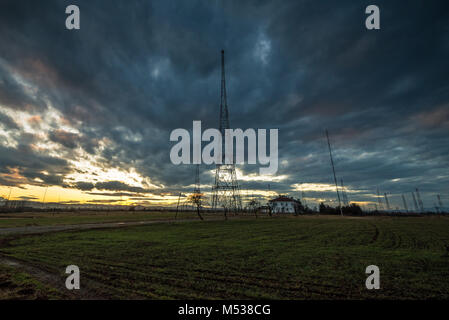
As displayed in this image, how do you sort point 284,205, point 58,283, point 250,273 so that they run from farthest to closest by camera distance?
1. point 284,205
2. point 250,273
3. point 58,283

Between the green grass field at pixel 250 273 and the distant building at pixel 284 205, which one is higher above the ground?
the distant building at pixel 284 205

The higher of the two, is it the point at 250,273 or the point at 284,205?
the point at 284,205

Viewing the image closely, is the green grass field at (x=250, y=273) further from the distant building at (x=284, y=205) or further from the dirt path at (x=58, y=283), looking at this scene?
the distant building at (x=284, y=205)

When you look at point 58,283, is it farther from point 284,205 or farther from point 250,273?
point 284,205

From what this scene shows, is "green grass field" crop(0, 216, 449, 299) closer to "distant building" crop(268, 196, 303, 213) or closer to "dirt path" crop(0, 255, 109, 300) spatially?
Answer: "dirt path" crop(0, 255, 109, 300)

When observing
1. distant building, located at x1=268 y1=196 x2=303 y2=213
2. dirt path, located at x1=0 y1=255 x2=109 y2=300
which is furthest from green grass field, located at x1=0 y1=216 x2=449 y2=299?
distant building, located at x1=268 y1=196 x2=303 y2=213

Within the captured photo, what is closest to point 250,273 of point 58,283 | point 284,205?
point 58,283

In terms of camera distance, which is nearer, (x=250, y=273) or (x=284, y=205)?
(x=250, y=273)

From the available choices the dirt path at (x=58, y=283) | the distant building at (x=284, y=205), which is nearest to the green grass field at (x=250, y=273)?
the dirt path at (x=58, y=283)

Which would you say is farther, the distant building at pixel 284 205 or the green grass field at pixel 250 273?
the distant building at pixel 284 205
